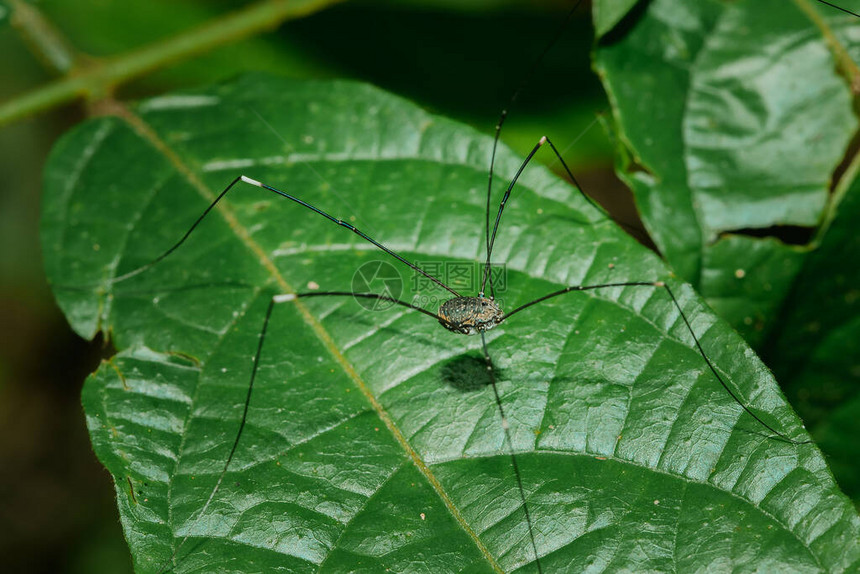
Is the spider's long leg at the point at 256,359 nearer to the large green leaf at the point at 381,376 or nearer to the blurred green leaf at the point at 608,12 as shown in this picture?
the large green leaf at the point at 381,376

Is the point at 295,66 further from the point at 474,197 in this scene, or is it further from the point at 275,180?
the point at 474,197

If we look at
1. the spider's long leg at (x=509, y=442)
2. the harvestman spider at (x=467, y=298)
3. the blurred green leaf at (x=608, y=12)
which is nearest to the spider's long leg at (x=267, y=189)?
the harvestman spider at (x=467, y=298)

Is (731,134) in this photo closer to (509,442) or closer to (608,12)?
(608,12)

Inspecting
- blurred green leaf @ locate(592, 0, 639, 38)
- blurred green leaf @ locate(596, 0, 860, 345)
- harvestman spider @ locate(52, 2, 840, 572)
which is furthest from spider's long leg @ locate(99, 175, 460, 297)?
blurred green leaf @ locate(592, 0, 639, 38)

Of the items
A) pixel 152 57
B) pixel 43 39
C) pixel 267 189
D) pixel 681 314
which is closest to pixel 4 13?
pixel 43 39

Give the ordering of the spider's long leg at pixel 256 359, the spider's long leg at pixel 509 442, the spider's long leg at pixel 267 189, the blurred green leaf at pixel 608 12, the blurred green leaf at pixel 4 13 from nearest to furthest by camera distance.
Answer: the spider's long leg at pixel 509 442 < the spider's long leg at pixel 256 359 < the blurred green leaf at pixel 608 12 < the spider's long leg at pixel 267 189 < the blurred green leaf at pixel 4 13

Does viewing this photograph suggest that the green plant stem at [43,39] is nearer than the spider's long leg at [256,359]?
No

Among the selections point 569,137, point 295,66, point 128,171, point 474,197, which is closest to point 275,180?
point 128,171
